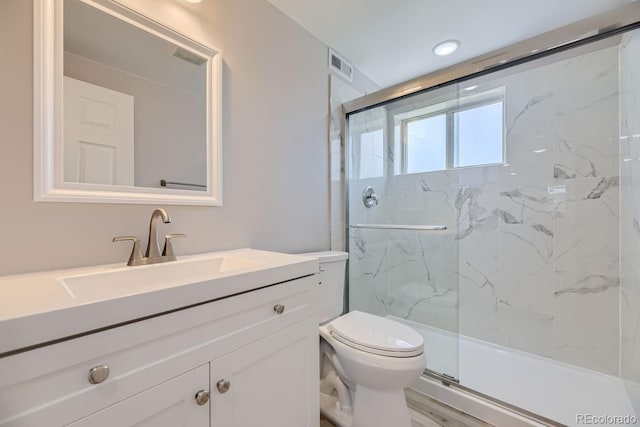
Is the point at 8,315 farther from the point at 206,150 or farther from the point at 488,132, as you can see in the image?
the point at 488,132

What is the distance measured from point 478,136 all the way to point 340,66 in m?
1.18

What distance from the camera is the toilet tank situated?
1517 mm

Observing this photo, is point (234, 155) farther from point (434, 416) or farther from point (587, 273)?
point (587, 273)

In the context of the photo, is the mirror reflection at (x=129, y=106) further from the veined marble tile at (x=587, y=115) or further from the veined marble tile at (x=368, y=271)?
the veined marble tile at (x=587, y=115)

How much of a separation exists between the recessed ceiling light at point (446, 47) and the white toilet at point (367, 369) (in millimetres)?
1812

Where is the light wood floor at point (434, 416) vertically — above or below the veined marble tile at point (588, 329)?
below

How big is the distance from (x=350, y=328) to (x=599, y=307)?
162 cm

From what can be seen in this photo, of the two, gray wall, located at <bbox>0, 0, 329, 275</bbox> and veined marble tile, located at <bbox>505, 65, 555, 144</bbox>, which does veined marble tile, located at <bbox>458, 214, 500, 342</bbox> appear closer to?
veined marble tile, located at <bbox>505, 65, 555, 144</bbox>

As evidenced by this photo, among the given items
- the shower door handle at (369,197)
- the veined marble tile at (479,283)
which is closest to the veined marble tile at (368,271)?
the shower door handle at (369,197)

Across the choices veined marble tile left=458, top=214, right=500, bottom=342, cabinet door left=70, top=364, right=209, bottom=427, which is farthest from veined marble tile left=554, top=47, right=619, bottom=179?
cabinet door left=70, top=364, right=209, bottom=427

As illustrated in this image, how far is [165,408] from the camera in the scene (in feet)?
2.04

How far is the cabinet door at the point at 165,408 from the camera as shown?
0.54 m

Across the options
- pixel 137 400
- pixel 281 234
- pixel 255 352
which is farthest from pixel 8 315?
pixel 281 234

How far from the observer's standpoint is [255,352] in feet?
2.66
